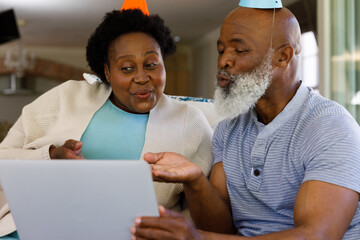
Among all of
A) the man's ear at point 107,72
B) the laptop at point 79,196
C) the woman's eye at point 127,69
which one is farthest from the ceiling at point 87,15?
the laptop at point 79,196

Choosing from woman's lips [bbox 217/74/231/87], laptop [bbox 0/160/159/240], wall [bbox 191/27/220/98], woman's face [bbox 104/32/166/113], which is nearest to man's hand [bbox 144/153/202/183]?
laptop [bbox 0/160/159/240]

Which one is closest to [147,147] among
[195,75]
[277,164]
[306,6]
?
[277,164]

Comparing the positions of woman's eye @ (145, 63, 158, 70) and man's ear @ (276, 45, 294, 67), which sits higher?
man's ear @ (276, 45, 294, 67)

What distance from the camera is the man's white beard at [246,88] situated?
1.37m

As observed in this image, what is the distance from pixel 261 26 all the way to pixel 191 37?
7.10 metres

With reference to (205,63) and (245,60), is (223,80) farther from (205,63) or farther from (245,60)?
(205,63)

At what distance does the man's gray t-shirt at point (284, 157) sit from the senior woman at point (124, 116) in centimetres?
19

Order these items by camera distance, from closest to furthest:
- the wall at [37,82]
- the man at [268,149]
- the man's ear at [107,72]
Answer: the man at [268,149]
the man's ear at [107,72]
the wall at [37,82]

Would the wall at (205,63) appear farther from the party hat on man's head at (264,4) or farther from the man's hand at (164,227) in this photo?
the man's hand at (164,227)

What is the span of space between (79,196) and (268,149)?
59 centimetres

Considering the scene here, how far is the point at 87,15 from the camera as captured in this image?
6727 millimetres

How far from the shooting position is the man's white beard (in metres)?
1.37

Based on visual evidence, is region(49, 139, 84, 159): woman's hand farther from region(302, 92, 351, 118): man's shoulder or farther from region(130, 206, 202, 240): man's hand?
region(302, 92, 351, 118): man's shoulder

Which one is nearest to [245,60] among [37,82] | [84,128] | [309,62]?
[84,128]
